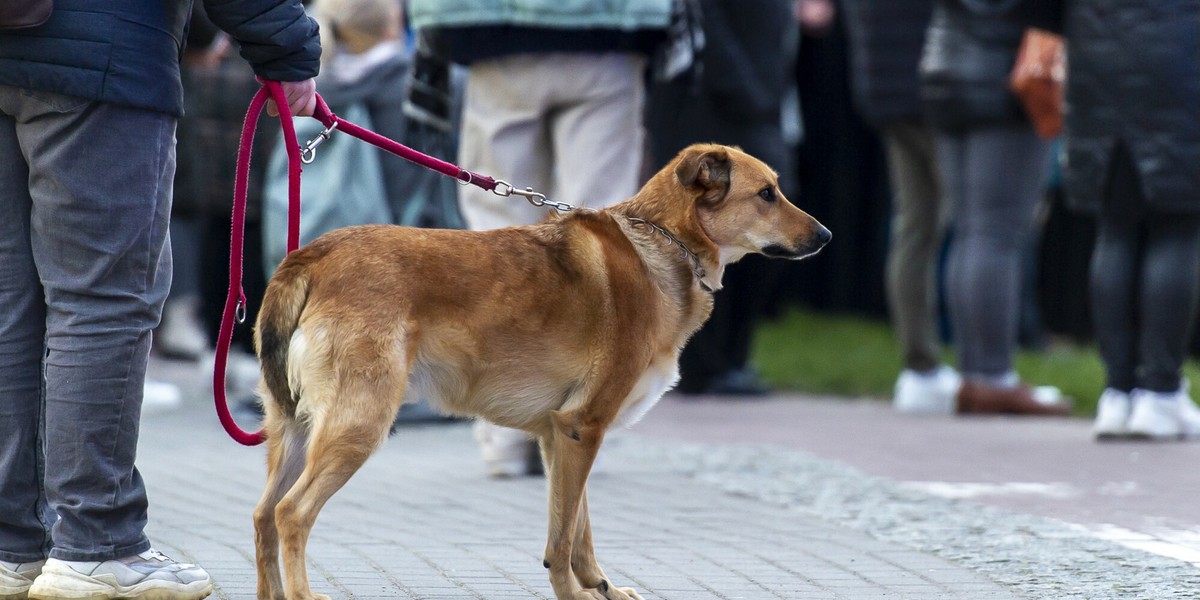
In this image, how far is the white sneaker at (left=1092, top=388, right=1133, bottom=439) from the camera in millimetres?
7062

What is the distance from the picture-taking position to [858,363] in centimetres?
1075

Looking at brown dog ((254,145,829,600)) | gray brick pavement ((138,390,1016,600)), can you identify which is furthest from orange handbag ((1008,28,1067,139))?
brown dog ((254,145,829,600))

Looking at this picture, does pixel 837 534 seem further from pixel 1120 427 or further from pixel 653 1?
pixel 1120 427

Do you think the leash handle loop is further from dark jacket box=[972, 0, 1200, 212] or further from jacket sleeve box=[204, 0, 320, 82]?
dark jacket box=[972, 0, 1200, 212]

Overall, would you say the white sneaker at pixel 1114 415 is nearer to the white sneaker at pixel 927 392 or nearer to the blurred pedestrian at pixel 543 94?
the white sneaker at pixel 927 392

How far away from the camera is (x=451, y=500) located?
5.62 m

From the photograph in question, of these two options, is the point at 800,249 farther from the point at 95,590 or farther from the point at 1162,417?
the point at 1162,417

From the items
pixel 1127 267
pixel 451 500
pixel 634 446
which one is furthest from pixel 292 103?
pixel 1127 267

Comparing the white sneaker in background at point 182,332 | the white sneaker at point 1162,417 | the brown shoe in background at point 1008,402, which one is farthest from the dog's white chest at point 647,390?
the white sneaker in background at point 182,332

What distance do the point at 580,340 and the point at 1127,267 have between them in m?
3.94

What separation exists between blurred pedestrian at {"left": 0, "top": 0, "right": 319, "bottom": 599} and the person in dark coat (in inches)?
164

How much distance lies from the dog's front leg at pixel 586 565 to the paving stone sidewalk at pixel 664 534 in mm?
123

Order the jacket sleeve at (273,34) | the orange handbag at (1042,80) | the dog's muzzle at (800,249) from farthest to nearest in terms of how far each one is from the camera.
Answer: the orange handbag at (1042,80) → the dog's muzzle at (800,249) → the jacket sleeve at (273,34)

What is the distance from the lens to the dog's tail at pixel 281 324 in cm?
369
